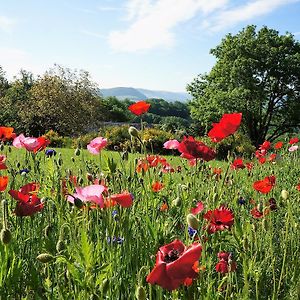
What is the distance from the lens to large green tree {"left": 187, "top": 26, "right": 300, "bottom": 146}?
29219mm

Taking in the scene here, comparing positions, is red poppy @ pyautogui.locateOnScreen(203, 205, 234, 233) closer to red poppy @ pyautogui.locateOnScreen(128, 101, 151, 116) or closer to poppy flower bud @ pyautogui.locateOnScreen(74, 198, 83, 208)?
poppy flower bud @ pyautogui.locateOnScreen(74, 198, 83, 208)

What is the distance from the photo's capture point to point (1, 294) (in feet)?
5.34

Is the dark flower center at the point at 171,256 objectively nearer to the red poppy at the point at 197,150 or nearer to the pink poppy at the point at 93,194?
the pink poppy at the point at 93,194

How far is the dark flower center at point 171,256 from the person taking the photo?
1.09 metres

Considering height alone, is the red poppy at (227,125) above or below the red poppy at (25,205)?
above

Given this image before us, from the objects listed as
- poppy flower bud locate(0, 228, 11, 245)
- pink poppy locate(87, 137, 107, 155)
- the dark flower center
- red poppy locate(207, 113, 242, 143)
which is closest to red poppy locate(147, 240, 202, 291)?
the dark flower center

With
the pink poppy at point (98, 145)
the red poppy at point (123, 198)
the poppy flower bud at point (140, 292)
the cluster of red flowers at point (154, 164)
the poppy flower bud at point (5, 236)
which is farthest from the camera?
the cluster of red flowers at point (154, 164)

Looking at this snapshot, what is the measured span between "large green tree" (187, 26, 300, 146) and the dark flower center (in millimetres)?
28162

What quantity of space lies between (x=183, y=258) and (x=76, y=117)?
1113 inches

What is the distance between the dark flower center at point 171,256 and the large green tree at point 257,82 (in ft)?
92.4

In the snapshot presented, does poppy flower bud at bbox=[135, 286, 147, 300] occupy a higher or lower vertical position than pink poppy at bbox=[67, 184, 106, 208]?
lower

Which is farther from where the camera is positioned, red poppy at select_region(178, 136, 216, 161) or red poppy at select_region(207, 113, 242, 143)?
red poppy at select_region(178, 136, 216, 161)

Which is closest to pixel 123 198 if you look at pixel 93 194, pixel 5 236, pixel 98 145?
pixel 93 194

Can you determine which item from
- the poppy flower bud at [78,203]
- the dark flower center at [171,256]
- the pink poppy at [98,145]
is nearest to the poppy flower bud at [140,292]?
the dark flower center at [171,256]
